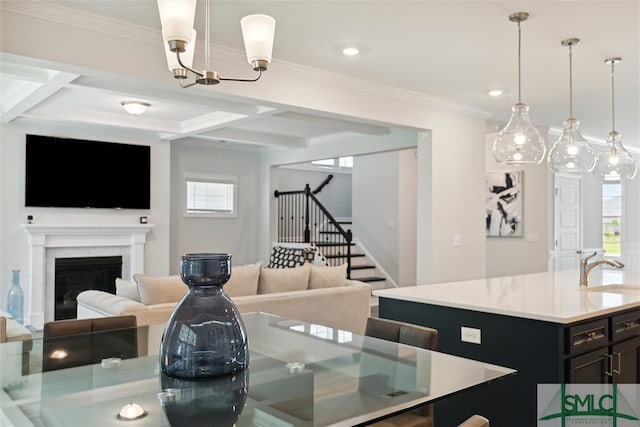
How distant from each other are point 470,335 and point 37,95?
14.3ft

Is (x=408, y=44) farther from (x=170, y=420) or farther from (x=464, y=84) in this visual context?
(x=170, y=420)

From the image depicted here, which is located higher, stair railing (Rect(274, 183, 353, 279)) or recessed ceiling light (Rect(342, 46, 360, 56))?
recessed ceiling light (Rect(342, 46, 360, 56))

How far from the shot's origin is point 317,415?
50.9 inches

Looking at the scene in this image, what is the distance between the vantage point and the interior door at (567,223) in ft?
26.8

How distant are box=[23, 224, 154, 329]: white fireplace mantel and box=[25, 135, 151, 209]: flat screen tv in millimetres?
304

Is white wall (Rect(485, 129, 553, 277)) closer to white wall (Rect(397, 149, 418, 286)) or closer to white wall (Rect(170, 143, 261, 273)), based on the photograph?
white wall (Rect(397, 149, 418, 286))


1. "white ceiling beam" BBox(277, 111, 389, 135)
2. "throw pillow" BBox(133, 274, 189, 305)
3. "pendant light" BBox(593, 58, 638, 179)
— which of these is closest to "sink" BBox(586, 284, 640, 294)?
"pendant light" BBox(593, 58, 638, 179)

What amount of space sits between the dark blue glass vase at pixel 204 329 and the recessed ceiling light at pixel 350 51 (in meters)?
2.70

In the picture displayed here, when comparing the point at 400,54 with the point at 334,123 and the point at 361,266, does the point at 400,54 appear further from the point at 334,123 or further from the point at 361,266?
the point at 361,266

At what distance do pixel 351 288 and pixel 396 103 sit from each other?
1.89 m

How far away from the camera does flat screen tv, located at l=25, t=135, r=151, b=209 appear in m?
6.46

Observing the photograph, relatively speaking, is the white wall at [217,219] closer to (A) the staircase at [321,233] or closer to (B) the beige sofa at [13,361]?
(A) the staircase at [321,233]

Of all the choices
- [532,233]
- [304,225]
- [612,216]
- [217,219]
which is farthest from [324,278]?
[612,216]

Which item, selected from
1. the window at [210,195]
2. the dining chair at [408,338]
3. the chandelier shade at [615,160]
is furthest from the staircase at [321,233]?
the dining chair at [408,338]
